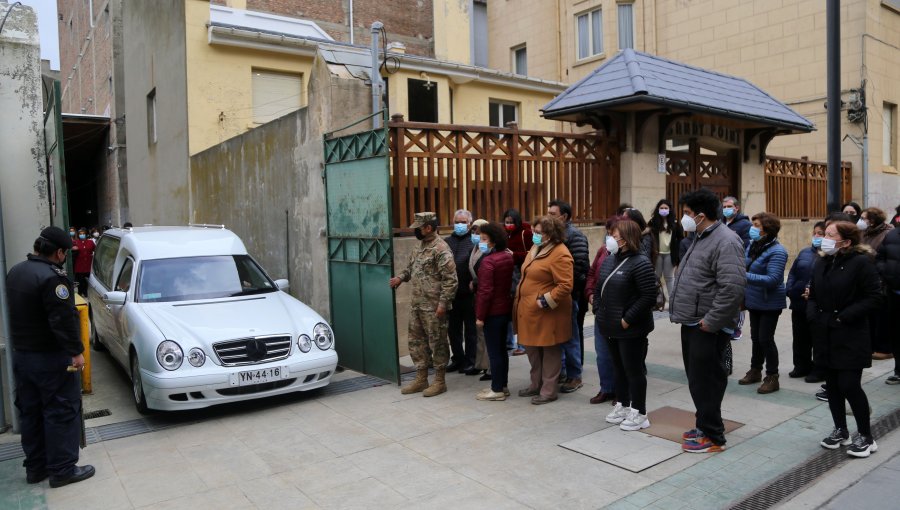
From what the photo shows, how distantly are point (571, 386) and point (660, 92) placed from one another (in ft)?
18.2

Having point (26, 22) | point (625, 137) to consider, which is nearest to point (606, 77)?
point (625, 137)

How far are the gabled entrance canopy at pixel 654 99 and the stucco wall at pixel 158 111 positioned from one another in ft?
29.2

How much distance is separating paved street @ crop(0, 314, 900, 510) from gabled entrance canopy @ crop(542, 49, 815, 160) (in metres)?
5.24

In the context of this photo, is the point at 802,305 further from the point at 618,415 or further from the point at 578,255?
the point at 618,415

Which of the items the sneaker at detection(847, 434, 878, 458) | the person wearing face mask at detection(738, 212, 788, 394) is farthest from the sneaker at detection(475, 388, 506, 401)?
the sneaker at detection(847, 434, 878, 458)

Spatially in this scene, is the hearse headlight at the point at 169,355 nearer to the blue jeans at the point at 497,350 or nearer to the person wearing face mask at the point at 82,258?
the blue jeans at the point at 497,350

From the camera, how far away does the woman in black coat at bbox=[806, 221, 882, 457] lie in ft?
16.0

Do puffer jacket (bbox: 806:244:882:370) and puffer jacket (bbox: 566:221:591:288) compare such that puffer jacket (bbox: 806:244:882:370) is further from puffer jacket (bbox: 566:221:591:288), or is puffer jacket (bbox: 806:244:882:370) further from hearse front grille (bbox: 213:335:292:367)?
hearse front grille (bbox: 213:335:292:367)

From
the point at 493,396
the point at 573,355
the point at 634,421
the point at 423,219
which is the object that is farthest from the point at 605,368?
the point at 423,219

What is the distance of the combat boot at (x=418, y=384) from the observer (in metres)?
6.96

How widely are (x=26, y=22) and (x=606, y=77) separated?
825cm

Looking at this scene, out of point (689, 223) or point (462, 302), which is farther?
point (462, 302)

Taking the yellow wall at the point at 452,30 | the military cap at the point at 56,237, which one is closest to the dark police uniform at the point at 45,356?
the military cap at the point at 56,237

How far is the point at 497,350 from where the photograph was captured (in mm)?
6668
